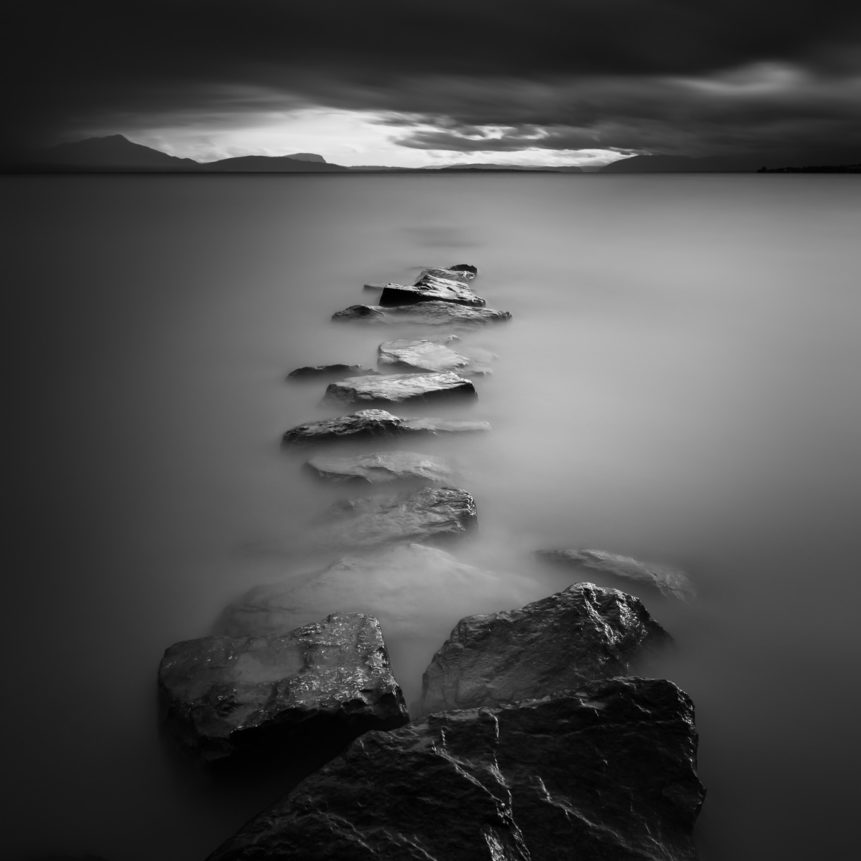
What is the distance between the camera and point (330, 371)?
18.2ft

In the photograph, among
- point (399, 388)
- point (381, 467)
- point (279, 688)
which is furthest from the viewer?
point (399, 388)

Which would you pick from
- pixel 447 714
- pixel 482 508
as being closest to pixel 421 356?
pixel 482 508

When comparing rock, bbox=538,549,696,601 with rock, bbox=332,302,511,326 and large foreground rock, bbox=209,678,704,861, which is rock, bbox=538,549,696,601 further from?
rock, bbox=332,302,511,326

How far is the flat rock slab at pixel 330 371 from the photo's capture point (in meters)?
5.50

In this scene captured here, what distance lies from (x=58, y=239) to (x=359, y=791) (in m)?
18.4

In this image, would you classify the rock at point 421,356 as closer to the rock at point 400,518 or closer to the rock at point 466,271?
the rock at point 400,518

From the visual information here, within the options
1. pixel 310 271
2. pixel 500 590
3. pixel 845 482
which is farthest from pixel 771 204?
pixel 500 590

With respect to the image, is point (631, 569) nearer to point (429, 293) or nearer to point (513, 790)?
point (513, 790)

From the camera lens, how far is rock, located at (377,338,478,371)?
5.60 meters

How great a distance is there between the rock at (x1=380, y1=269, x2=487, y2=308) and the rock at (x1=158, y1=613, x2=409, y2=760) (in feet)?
20.8

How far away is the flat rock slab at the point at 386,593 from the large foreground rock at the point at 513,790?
72 cm

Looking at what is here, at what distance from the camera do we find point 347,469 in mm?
3539

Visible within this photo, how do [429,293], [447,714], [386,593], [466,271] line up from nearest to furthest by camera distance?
[447,714] → [386,593] → [429,293] → [466,271]

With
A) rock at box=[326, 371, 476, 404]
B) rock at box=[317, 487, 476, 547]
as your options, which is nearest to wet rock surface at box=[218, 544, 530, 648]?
rock at box=[317, 487, 476, 547]
